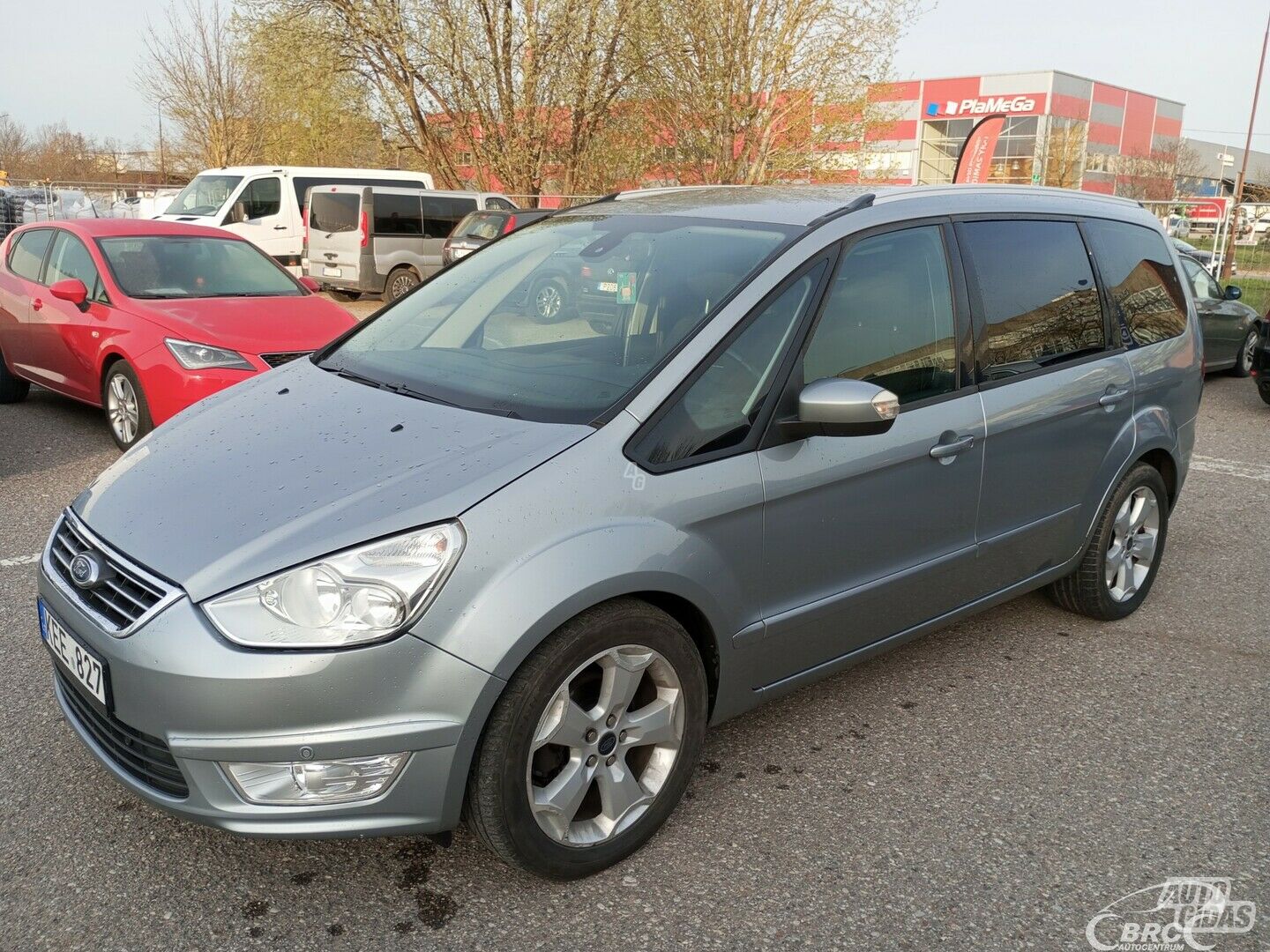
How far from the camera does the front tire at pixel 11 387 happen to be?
8.15 m

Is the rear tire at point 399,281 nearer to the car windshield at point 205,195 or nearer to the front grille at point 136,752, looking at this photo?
the car windshield at point 205,195

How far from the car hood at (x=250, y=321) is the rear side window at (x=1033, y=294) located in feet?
13.4

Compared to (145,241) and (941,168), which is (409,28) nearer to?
(145,241)

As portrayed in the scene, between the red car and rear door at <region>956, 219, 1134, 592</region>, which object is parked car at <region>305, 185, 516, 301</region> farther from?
rear door at <region>956, 219, 1134, 592</region>

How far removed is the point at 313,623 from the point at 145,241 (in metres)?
6.27

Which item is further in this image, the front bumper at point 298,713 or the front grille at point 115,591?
the front grille at point 115,591

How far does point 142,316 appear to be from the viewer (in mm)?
6809

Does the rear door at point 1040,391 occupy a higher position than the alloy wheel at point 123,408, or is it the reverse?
the rear door at point 1040,391

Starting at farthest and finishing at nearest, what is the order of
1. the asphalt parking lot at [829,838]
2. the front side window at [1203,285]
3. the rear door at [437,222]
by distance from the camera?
the rear door at [437,222]
the front side window at [1203,285]
the asphalt parking lot at [829,838]

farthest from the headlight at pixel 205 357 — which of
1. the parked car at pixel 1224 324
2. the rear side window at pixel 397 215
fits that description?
the rear side window at pixel 397 215

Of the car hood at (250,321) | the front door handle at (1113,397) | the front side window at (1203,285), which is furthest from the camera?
the front side window at (1203,285)

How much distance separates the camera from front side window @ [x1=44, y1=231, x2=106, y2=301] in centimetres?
723

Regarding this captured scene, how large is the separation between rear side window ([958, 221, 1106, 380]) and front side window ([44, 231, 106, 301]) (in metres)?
5.77

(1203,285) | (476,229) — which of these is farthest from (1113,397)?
(476,229)
